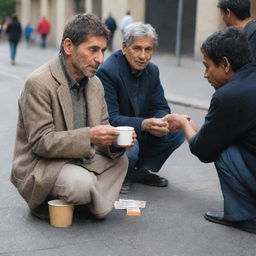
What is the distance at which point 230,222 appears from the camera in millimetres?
4562

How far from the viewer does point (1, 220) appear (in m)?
4.59

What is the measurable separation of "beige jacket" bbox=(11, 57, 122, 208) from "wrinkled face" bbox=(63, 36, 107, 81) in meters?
0.13

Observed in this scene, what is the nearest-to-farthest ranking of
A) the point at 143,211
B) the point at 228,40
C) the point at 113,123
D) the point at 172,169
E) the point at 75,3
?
the point at 228,40 < the point at 143,211 < the point at 113,123 < the point at 172,169 < the point at 75,3

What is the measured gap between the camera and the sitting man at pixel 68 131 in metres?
4.20

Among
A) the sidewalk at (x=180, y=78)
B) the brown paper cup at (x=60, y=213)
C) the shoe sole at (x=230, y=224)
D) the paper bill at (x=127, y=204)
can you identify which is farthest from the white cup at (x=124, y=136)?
the sidewalk at (x=180, y=78)

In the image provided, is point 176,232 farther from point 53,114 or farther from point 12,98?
point 12,98

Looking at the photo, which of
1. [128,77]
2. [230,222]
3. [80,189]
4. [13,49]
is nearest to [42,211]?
[80,189]

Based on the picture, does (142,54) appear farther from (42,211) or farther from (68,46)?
(42,211)

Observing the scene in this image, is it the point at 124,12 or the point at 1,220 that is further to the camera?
the point at 124,12

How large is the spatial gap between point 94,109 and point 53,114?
37 centimetres

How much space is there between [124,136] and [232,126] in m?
0.77

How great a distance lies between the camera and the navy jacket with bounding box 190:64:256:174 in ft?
13.8

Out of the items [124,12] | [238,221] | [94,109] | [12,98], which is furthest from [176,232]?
[124,12]

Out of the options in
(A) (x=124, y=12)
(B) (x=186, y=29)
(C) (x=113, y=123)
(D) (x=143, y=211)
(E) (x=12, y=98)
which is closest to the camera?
(D) (x=143, y=211)
